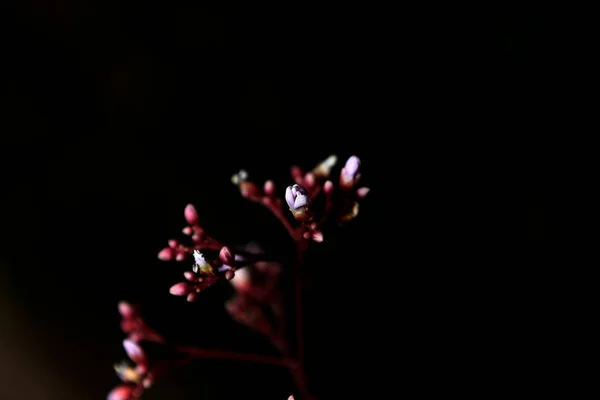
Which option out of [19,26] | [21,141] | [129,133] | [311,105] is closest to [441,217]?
[311,105]

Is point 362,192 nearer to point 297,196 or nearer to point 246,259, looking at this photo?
point 297,196

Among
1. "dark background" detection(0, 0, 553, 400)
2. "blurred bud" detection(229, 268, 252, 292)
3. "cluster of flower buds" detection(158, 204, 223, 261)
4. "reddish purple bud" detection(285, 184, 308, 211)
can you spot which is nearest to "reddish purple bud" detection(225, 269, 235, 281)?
"cluster of flower buds" detection(158, 204, 223, 261)

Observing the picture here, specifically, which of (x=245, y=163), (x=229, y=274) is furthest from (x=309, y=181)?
(x=245, y=163)

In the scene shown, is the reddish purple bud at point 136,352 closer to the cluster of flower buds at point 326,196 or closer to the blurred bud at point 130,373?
the blurred bud at point 130,373

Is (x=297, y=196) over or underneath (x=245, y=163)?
underneath

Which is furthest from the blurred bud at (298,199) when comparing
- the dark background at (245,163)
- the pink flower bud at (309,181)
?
the dark background at (245,163)

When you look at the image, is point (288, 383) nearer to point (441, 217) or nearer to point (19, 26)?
point (441, 217)
